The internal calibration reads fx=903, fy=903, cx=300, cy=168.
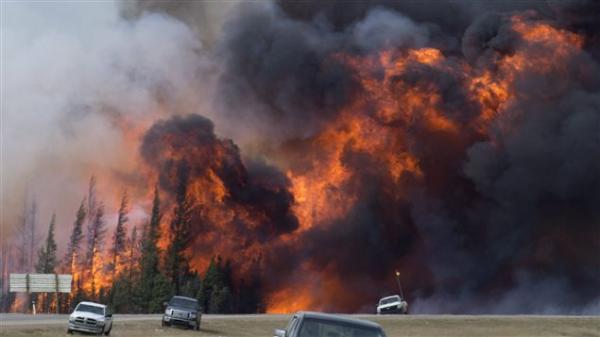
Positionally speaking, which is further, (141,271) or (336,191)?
(336,191)

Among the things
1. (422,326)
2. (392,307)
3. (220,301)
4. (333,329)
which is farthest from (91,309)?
(220,301)

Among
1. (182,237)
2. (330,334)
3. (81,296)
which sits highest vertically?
(182,237)

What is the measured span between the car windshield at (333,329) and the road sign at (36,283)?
200ft

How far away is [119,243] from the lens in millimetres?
141375

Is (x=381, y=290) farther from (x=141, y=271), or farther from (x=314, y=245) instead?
(x=141, y=271)

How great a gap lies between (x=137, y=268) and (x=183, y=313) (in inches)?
2689

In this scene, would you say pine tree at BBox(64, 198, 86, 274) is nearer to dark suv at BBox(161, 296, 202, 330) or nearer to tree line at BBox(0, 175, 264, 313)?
tree line at BBox(0, 175, 264, 313)

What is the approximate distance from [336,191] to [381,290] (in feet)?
56.3

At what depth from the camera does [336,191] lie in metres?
133

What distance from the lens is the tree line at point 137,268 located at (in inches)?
4601

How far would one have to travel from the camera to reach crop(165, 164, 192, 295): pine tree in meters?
125

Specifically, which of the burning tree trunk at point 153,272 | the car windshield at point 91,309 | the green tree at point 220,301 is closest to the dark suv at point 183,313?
the car windshield at point 91,309

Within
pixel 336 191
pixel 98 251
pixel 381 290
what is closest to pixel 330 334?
pixel 381 290

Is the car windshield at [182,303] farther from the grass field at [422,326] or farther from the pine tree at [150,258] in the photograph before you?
the pine tree at [150,258]
